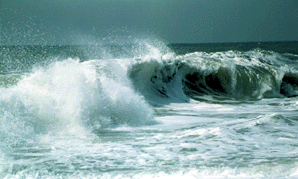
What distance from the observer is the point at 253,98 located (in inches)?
395

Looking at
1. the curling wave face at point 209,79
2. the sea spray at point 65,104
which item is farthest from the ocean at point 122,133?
the curling wave face at point 209,79

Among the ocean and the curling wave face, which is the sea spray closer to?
the ocean

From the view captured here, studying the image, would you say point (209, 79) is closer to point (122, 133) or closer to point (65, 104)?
point (65, 104)

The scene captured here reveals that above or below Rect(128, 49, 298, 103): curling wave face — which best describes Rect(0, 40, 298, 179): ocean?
below

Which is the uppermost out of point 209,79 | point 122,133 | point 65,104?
point 209,79

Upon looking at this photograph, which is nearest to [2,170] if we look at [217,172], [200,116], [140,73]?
[217,172]

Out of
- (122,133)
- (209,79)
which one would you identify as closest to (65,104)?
(122,133)

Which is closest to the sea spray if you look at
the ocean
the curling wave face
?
the ocean

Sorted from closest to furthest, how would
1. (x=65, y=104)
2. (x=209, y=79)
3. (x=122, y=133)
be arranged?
1. (x=122, y=133)
2. (x=65, y=104)
3. (x=209, y=79)

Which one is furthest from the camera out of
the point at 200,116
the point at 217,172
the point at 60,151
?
the point at 200,116

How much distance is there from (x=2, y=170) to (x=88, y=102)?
252 centimetres

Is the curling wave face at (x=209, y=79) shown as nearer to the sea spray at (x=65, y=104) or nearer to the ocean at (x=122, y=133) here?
the ocean at (x=122, y=133)

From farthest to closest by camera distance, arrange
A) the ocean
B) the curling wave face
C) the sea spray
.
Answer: the curling wave face, the sea spray, the ocean

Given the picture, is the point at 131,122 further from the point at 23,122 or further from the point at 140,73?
the point at 140,73
